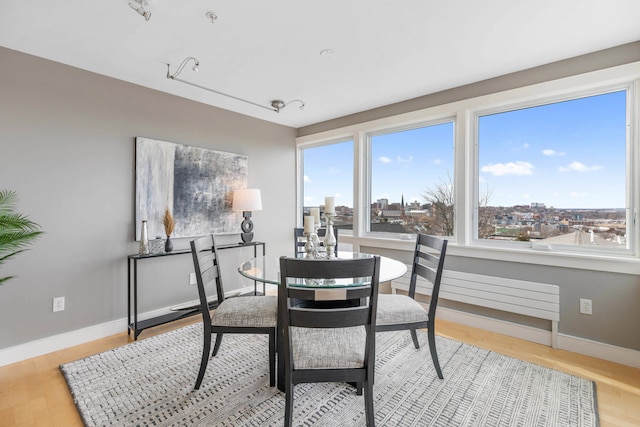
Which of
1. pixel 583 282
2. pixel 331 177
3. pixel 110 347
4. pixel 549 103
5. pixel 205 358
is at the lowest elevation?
pixel 110 347

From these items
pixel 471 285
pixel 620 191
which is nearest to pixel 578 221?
pixel 620 191

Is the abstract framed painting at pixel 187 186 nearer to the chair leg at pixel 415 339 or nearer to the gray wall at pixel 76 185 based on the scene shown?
the gray wall at pixel 76 185

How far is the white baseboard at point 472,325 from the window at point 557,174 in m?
0.78

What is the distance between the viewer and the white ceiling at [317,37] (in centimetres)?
184

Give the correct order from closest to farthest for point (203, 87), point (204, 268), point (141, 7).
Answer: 1. point (141, 7)
2. point (204, 268)
3. point (203, 87)

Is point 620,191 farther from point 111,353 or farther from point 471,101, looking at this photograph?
point 111,353

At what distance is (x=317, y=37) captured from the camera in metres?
2.16

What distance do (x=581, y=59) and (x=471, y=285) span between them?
82.7 inches

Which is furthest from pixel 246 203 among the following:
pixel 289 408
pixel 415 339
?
pixel 289 408

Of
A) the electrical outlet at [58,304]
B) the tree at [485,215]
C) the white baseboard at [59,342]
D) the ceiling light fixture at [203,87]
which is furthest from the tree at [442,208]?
the electrical outlet at [58,304]

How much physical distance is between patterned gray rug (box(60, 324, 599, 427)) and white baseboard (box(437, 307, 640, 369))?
480mm

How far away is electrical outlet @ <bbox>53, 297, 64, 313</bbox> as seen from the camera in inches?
99.3

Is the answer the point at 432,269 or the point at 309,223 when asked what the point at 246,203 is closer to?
the point at 309,223

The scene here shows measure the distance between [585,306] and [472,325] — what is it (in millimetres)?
912
